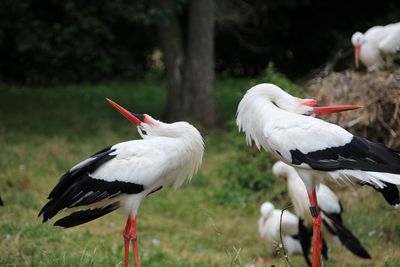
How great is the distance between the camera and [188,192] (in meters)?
9.41

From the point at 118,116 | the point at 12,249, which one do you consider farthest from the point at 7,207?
the point at 118,116

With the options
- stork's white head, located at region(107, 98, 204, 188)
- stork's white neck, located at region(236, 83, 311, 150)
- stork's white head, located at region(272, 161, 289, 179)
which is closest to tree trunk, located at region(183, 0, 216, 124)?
stork's white head, located at region(272, 161, 289, 179)

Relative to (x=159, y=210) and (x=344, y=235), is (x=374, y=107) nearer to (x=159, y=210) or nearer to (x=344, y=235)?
(x=344, y=235)

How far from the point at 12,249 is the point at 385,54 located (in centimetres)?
563

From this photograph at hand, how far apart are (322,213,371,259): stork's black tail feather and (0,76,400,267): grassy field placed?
14cm

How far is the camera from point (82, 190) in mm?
5059

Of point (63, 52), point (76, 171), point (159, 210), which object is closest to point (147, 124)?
point (76, 171)

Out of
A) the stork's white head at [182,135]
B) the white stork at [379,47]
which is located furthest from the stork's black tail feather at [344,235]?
the white stork at [379,47]

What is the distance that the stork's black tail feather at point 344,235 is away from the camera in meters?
6.72

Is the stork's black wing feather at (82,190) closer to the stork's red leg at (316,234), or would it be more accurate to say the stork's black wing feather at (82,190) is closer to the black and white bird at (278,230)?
the stork's red leg at (316,234)

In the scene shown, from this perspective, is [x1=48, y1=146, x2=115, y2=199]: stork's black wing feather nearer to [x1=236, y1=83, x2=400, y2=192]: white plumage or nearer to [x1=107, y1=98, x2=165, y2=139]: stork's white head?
[x1=107, y1=98, x2=165, y2=139]: stork's white head

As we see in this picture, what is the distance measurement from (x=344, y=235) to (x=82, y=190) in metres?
2.76

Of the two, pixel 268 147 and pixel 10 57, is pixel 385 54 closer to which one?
pixel 268 147

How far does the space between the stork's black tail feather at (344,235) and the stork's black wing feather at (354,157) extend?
1.82 meters
